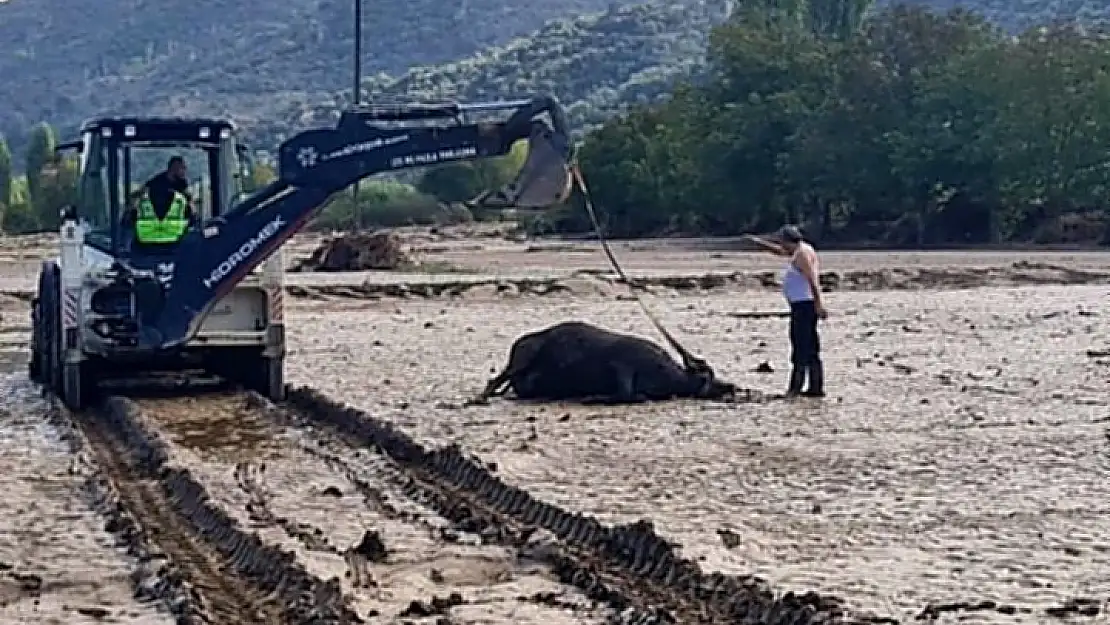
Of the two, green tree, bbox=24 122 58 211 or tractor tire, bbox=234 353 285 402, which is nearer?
tractor tire, bbox=234 353 285 402

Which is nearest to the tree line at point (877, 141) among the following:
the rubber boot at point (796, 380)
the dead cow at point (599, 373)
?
the dead cow at point (599, 373)

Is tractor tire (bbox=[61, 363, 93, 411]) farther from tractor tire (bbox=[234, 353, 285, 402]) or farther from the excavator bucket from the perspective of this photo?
the excavator bucket

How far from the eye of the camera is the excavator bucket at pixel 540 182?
20750 mm

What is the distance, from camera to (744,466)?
16375 millimetres

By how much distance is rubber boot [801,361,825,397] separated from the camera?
21312 mm

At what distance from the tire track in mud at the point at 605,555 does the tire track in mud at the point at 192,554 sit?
1.46 m

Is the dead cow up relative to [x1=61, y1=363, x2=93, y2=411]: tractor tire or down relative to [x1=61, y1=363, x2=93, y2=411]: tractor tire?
up

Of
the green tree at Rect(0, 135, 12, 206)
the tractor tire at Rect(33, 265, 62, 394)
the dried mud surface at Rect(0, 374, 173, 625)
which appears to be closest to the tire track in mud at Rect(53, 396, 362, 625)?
the dried mud surface at Rect(0, 374, 173, 625)

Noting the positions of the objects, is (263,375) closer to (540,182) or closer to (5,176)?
(540,182)

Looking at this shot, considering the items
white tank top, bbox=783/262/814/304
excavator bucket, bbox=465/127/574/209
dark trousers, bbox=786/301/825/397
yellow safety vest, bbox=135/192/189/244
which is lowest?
dark trousers, bbox=786/301/825/397

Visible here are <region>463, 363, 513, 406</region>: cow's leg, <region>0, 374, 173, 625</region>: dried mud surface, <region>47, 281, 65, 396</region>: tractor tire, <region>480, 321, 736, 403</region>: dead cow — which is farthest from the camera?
<region>47, 281, 65, 396</region>: tractor tire

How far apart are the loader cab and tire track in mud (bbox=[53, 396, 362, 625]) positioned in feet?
11.9

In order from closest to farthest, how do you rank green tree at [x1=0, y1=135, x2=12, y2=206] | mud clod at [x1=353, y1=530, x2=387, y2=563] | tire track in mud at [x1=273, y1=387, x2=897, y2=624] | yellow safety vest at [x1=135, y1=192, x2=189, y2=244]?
tire track in mud at [x1=273, y1=387, x2=897, y2=624] < mud clod at [x1=353, y1=530, x2=387, y2=563] < yellow safety vest at [x1=135, y1=192, x2=189, y2=244] < green tree at [x1=0, y1=135, x2=12, y2=206]

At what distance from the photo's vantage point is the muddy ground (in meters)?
11.7
